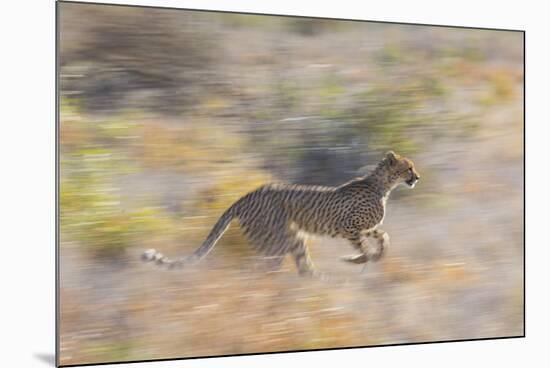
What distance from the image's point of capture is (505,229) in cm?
537

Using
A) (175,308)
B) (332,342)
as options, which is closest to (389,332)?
(332,342)

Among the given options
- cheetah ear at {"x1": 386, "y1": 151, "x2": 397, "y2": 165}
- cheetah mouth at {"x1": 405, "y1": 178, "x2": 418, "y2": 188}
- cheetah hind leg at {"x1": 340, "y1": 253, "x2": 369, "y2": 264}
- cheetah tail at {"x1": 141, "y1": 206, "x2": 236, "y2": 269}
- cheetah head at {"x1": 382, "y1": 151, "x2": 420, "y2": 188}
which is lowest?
cheetah hind leg at {"x1": 340, "y1": 253, "x2": 369, "y2": 264}

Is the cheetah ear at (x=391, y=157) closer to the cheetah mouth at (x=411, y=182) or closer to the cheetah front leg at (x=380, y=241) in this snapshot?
the cheetah mouth at (x=411, y=182)

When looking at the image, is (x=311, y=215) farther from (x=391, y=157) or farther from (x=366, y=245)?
(x=391, y=157)

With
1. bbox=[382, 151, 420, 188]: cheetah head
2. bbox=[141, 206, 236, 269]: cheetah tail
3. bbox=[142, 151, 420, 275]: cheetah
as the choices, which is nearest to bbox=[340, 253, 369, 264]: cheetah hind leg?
bbox=[142, 151, 420, 275]: cheetah

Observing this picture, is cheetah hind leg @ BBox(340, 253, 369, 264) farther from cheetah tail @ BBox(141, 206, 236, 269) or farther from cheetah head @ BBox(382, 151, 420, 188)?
cheetah tail @ BBox(141, 206, 236, 269)

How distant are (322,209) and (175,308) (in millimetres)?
963

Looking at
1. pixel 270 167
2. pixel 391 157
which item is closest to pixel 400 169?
pixel 391 157

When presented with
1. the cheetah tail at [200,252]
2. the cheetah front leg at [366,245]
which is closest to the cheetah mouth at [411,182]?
the cheetah front leg at [366,245]

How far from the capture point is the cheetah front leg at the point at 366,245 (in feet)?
16.4

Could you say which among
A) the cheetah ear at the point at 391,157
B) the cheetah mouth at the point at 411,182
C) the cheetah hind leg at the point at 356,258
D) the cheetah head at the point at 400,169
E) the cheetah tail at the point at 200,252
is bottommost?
the cheetah hind leg at the point at 356,258

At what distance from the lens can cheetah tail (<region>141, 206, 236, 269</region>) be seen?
15.3 feet

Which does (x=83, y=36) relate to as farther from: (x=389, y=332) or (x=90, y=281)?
(x=389, y=332)

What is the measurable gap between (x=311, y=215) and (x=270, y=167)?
349 millimetres
